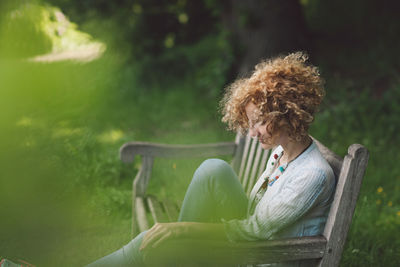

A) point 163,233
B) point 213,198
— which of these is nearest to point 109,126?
point 213,198

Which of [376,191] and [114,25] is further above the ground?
[114,25]

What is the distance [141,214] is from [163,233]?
3.33 ft

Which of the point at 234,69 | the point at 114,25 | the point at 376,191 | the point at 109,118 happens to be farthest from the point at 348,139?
the point at 114,25

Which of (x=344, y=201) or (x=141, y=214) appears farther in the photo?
(x=141, y=214)

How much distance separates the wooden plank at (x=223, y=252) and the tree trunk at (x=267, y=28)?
17.0 ft

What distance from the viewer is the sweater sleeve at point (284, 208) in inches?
64.7

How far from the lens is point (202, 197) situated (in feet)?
6.58

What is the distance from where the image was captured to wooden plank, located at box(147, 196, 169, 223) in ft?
8.38

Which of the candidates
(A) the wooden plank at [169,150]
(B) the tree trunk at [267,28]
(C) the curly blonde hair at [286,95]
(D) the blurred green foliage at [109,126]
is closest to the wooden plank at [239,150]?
(A) the wooden plank at [169,150]

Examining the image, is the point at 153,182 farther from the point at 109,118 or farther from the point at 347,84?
the point at 347,84

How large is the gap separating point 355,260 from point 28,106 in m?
3.09

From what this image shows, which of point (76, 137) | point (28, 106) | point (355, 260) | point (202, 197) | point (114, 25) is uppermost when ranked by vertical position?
point (114, 25)

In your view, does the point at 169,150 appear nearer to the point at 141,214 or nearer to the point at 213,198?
the point at 141,214

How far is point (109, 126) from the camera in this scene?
18.9ft
